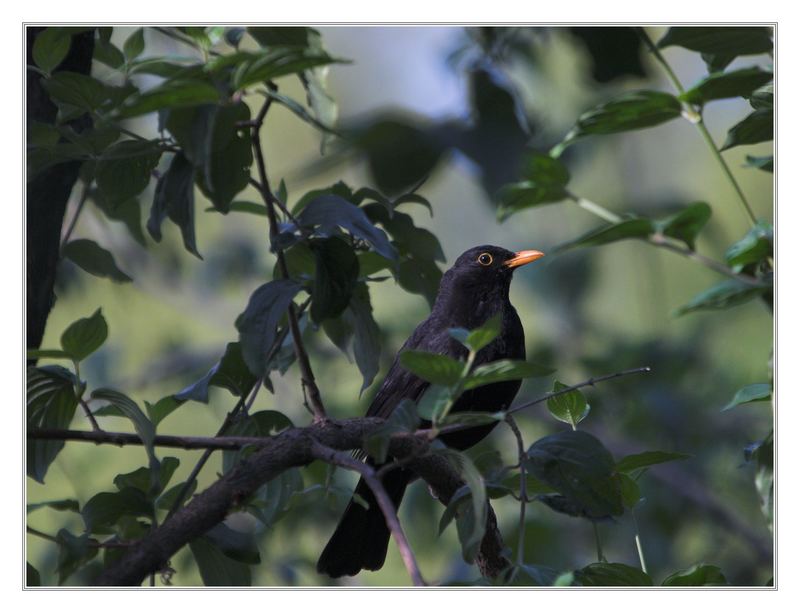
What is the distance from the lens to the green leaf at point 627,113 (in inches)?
61.1

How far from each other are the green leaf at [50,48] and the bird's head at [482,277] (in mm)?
2360

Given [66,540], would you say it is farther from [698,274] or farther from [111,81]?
[698,274]

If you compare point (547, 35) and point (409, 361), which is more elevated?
point (547, 35)

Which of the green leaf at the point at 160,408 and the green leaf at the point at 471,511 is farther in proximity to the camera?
the green leaf at the point at 160,408

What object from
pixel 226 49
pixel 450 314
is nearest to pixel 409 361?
pixel 226 49

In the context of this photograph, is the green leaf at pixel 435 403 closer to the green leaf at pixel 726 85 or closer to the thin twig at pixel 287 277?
the thin twig at pixel 287 277

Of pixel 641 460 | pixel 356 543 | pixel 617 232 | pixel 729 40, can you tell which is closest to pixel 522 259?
pixel 356 543

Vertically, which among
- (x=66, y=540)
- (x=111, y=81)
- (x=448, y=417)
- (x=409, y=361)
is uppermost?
(x=111, y=81)

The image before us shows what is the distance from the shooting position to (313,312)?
7.33ft

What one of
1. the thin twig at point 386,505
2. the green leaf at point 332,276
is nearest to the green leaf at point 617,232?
the thin twig at point 386,505

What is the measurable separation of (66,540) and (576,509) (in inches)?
45.4

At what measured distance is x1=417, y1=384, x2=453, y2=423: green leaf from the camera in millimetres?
1846

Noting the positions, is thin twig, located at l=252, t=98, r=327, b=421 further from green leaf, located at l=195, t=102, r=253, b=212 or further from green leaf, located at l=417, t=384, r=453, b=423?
green leaf, located at l=417, t=384, r=453, b=423

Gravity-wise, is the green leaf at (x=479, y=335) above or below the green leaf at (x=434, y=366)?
above
